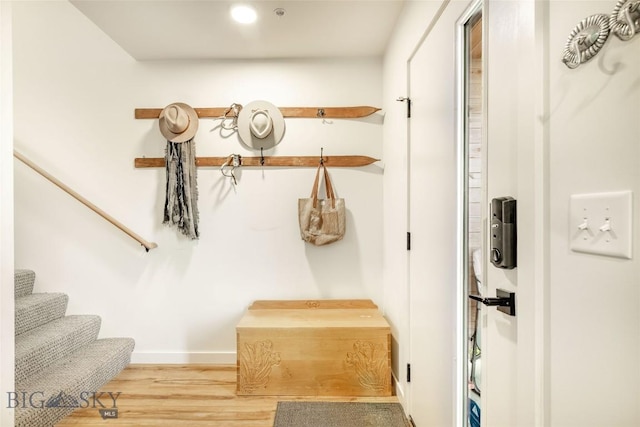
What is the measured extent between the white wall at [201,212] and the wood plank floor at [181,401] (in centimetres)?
20

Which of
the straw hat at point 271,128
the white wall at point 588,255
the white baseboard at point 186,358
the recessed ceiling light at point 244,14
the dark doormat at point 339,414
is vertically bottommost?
the dark doormat at point 339,414

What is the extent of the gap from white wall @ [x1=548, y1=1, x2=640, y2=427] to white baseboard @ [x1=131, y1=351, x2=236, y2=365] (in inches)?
89.0

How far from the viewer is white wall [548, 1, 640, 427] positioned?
1.70 feet

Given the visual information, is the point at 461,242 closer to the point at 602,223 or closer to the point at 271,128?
the point at 602,223

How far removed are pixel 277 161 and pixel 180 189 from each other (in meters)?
Answer: 0.74

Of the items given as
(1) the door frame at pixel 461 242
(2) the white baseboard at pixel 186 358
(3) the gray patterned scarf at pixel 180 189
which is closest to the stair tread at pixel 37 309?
(2) the white baseboard at pixel 186 358

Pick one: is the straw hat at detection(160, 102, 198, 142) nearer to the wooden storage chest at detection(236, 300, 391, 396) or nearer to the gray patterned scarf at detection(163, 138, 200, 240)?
the gray patterned scarf at detection(163, 138, 200, 240)

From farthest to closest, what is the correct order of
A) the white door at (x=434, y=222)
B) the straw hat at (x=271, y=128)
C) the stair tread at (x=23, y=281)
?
the straw hat at (x=271, y=128) < the stair tread at (x=23, y=281) < the white door at (x=434, y=222)

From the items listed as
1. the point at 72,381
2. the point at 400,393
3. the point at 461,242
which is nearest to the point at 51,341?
the point at 72,381

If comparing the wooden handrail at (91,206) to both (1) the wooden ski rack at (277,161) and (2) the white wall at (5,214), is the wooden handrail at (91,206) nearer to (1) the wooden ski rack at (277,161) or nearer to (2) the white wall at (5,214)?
(1) the wooden ski rack at (277,161)

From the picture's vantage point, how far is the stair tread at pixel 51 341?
1775 millimetres

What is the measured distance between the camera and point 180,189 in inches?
95.4

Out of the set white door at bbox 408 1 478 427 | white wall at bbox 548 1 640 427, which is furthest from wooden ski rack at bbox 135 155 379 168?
white wall at bbox 548 1 640 427

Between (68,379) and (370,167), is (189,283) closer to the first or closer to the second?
(68,379)
